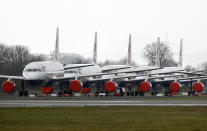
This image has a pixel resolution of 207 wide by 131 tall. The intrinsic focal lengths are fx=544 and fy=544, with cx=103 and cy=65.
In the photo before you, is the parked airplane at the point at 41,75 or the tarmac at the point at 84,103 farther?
the parked airplane at the point at 41,75

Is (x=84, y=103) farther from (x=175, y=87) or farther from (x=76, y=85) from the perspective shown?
(x=175, y=87)

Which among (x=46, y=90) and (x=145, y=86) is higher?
(x=145, y=86)

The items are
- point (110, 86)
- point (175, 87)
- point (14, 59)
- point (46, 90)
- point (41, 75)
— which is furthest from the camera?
point (14, 59)

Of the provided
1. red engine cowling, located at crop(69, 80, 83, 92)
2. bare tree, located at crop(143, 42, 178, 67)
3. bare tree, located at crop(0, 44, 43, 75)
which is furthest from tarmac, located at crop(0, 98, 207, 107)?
bare tree, located at crop(143, 42, 178, 67)

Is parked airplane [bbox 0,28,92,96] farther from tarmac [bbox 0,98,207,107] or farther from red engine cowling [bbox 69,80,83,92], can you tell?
tarmac [bbox 0,98,207,107]

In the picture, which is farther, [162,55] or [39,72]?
[162,55]

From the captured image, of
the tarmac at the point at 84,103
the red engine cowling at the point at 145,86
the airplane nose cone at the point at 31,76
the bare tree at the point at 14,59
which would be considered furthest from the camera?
the bare tree at the point at 14,59

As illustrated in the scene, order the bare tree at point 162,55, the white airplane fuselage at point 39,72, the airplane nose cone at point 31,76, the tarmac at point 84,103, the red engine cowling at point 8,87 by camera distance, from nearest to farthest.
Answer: the tarmac at point 84,103, the red engine cowling at point 8,87, the airplane nose cone at point 31,76, the white airplane fuselage at point 39,72, the bare tree at point 162,55

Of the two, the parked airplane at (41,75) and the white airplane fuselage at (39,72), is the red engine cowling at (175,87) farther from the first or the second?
the white airplane fuselage at (39,72)

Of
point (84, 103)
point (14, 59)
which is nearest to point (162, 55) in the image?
point (14, 59)
